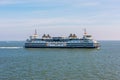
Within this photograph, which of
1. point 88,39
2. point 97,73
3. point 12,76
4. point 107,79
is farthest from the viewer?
point 88,39

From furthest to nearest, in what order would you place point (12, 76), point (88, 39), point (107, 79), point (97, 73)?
Result: point (88, 39) < point (97, 73) < point (12, 76) < point (107, 79)

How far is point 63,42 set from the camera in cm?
11288

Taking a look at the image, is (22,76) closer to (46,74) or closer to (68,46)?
(46,74)

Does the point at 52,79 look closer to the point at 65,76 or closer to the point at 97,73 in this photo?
the point at 65,76

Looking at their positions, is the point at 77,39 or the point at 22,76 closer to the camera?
the point at 22,76

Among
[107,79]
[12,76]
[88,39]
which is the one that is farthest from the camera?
[88,39]

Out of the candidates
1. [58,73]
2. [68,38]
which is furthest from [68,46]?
[58,73]

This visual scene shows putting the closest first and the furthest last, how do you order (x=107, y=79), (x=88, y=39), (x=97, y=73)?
(x=107, y=79) < (x=97, y=73) < (x=88, y=39)

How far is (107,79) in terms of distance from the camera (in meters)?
36.8

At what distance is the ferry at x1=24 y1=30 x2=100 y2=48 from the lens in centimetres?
10906

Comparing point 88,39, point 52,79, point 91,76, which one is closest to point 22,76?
point 52,79

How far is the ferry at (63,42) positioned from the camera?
109062 mm

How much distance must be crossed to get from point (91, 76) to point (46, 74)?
585 cm

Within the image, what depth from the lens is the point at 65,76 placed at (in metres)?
39.3
